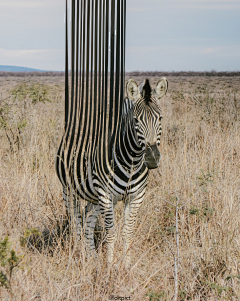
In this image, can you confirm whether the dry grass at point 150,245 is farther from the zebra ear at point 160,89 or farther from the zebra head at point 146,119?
the zebra ear at point 160,89

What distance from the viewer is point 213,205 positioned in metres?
4.01

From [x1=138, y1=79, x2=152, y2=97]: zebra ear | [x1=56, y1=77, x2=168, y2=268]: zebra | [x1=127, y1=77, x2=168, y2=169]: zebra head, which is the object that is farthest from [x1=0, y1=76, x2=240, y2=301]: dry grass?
[x1=138, y1=79, x2=152, y2=97]: zebra ear

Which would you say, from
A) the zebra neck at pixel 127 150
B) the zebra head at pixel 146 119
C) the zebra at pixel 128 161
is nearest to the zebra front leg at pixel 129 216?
the zebra at pixel 128 161

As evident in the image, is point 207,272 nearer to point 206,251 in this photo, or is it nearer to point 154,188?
point 206,251

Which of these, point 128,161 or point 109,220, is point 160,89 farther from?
point 109,220

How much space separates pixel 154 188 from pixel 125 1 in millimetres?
2402

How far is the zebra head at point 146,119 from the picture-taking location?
2.76 metres

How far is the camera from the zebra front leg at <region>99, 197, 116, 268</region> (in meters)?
3.05

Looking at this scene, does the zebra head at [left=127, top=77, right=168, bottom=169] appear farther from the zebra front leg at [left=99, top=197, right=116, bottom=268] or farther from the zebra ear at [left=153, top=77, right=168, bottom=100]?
the zebra front leg at [left=99, top=197, right=116, bottom=268]

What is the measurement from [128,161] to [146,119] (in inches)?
18.8

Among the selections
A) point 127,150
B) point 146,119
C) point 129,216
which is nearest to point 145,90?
point 146,119

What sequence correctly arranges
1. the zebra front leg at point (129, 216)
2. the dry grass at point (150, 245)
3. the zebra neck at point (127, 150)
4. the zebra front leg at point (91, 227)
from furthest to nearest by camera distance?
the zebra front leg at point (91, 227), the zebra front leg at point (129, 216), the zebra neck at point (127, 150), the dry grass at point (150, 245)

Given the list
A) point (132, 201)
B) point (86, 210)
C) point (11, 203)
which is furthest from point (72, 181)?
point (11, 203)

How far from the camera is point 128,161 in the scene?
3.07 m
